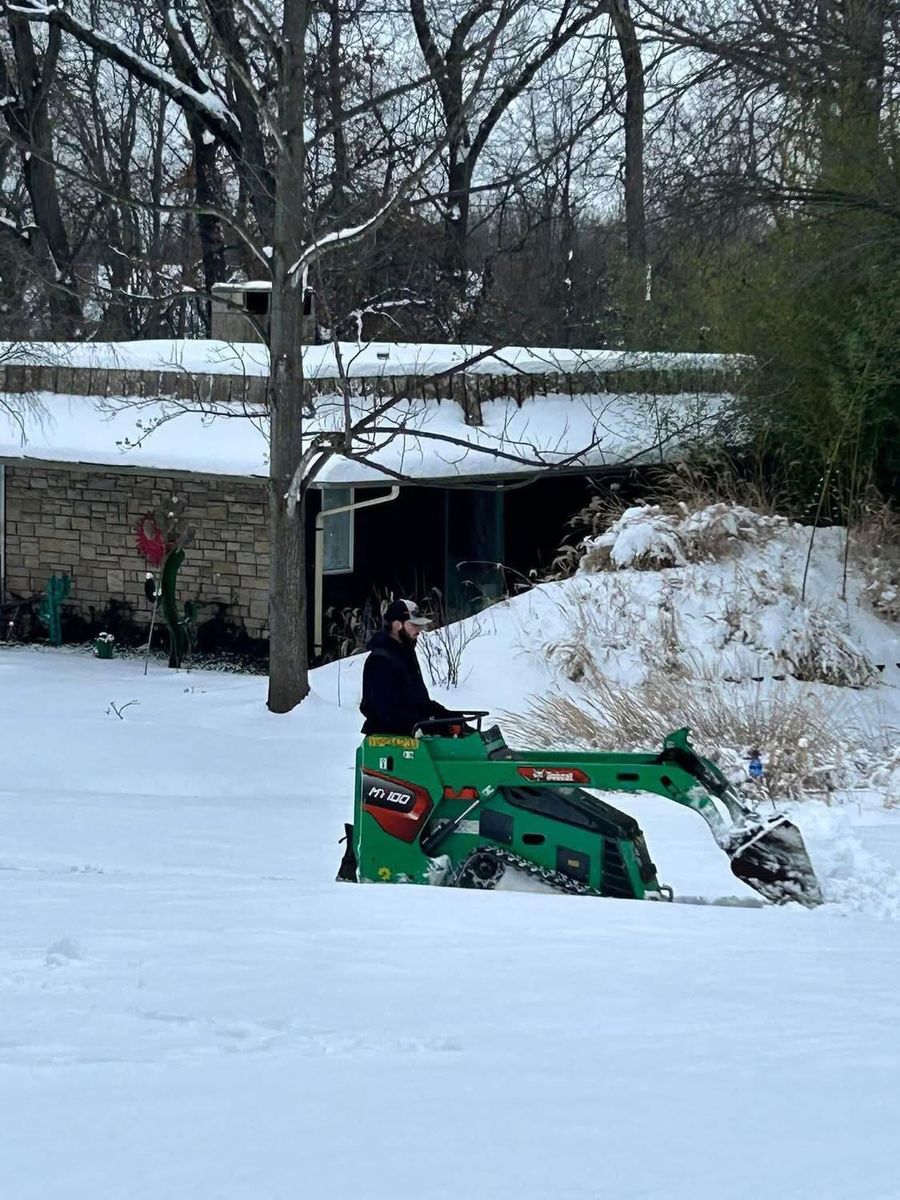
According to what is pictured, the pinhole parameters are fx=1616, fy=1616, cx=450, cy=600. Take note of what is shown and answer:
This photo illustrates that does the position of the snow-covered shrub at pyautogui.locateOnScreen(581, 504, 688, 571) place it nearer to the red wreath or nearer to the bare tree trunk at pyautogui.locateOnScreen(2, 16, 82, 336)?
the red wreath

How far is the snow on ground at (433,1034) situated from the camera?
393 cm

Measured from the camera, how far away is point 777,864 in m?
7.08

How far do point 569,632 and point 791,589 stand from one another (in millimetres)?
2232

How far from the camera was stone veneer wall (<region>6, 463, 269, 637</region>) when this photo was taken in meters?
17.9

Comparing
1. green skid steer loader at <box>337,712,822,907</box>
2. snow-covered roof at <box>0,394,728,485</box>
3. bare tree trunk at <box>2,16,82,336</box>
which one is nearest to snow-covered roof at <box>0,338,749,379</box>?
snow-covered roof at <box>0,394,728,485</box>

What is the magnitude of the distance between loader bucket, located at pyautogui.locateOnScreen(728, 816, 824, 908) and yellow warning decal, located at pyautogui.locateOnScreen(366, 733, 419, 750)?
1.53 m

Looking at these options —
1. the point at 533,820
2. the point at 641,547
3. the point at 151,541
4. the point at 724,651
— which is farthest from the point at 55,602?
the point at 533,820

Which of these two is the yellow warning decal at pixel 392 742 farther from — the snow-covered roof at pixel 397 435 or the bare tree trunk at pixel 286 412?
the snow-covered roof at pixel 397 435

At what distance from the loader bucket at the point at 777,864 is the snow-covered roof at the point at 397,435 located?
30.8ft

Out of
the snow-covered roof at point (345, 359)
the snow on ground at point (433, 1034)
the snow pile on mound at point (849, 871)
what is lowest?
the snow pile on mound at point (849, 871)

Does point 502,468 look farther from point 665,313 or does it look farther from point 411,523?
point 665,313

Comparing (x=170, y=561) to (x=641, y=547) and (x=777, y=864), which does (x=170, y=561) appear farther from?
(x=777, y=864)

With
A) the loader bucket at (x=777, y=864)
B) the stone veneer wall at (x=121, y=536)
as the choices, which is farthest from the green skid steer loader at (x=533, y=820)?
the stone veneer wall at (x=121, y=536)

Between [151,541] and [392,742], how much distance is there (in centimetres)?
1115
